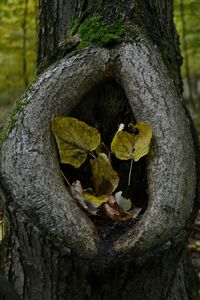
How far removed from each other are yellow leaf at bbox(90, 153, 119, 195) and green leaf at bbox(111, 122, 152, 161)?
45mm

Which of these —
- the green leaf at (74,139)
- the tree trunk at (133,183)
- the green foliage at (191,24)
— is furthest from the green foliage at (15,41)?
the green leaf at (74,139)

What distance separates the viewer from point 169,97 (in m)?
1.40

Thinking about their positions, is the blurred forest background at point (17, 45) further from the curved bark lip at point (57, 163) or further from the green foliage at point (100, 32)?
the curved bark lip at point (57, 163)

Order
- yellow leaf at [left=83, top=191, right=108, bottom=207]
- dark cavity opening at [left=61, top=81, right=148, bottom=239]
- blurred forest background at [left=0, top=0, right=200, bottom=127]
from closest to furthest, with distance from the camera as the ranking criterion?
yellow leaf at [left=83, top=191, right=108, bottom=207] → dark cavity opening at [left=61, top=81, right=148, bottom=239] → blurred forest background at [left=0, top=0, right=200, bottom=127]

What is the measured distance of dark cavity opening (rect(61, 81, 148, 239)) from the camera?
1435 mm

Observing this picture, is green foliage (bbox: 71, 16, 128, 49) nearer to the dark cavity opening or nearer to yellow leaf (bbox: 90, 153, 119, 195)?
the dark cavity opening

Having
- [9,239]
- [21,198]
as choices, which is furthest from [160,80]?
[9,239]

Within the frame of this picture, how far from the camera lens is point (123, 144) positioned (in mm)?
1392

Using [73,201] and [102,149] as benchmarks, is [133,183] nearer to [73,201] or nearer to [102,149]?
[102,149]

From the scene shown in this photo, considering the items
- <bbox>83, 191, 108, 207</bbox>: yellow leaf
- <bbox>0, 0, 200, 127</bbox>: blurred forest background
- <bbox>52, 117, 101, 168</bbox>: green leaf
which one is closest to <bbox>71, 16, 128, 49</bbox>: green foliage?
<bbox>52, 117, 101, 168</bbox>: green leaf

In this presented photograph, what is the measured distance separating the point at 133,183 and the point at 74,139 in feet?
0.80

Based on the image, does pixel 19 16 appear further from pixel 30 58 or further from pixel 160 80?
pixel 160 80

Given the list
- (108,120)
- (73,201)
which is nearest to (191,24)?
(108,120)

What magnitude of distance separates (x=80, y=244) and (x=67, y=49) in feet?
2.27
